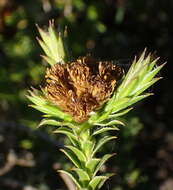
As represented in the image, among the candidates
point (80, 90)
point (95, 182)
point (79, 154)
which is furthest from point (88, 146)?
point (80, 90)

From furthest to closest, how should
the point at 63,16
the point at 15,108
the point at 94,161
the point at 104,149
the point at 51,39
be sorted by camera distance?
the point at 63,16 → the point at 15,108 → the point at 104,149 → the point at 51,39 → the point at 94,161

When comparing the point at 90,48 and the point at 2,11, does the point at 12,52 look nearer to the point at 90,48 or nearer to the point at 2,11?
the point at 2,11

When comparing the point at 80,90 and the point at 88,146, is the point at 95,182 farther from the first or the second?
the point at 80,90

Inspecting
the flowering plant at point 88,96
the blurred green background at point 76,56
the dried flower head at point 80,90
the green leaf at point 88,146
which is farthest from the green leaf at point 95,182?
the blurred green background at point 76,56

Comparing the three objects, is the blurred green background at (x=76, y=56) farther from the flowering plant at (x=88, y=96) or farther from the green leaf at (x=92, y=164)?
the flowering plant at (x=88, y=96)

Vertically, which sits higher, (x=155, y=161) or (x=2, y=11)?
(x=2, y=11)

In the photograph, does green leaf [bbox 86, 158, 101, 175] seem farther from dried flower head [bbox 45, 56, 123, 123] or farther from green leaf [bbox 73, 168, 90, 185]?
dried flower head [bbox 45, 56, 123, 123]

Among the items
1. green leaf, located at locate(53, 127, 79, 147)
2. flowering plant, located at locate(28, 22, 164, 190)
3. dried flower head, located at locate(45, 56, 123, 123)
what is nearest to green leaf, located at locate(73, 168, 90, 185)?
flowering plant, located at locate(28, 22, 164, 190)

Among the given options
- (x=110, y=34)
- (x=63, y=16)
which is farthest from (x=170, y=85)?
(x=63, y=16)
